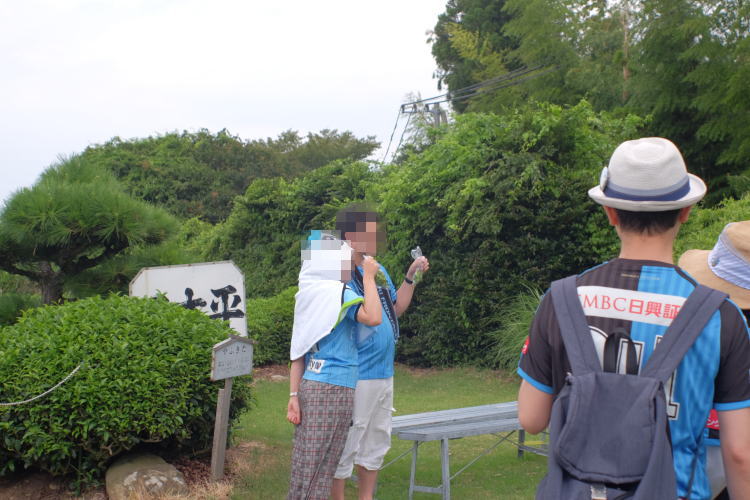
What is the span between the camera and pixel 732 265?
2.70 metres

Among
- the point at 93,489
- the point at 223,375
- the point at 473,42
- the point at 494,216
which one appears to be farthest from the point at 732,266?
the point at 473,42

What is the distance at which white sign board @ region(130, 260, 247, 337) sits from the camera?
6.39 m

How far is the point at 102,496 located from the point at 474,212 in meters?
6.91

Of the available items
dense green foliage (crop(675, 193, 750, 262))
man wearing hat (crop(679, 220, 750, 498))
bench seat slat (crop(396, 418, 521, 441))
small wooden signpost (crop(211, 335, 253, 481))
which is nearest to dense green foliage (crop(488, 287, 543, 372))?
dense green foliage (crop(675, 193, 750, 262))

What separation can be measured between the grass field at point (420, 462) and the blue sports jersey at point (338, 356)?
1.64 metres

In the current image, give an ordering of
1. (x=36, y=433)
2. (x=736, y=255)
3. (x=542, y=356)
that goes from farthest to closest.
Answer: (x=36, y=433) < (x=736, y=255) < (x=542, y=356)

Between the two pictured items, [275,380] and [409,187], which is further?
[409,187]

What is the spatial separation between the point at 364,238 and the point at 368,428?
44.0 inches

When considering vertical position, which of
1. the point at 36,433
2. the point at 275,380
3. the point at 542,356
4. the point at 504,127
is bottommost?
the point at 275,380

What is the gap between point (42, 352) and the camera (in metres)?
4.96

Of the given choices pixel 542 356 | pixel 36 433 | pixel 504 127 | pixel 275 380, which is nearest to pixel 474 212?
pixel 504 127

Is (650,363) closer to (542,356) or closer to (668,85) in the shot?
(542,356)

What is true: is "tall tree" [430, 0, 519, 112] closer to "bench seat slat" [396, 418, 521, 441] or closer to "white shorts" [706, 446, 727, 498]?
"bench seat slat" [396, 418, 521, 441]

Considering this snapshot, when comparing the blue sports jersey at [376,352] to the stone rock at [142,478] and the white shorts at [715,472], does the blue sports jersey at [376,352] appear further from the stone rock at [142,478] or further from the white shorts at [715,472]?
the white shorts at [715,472]
